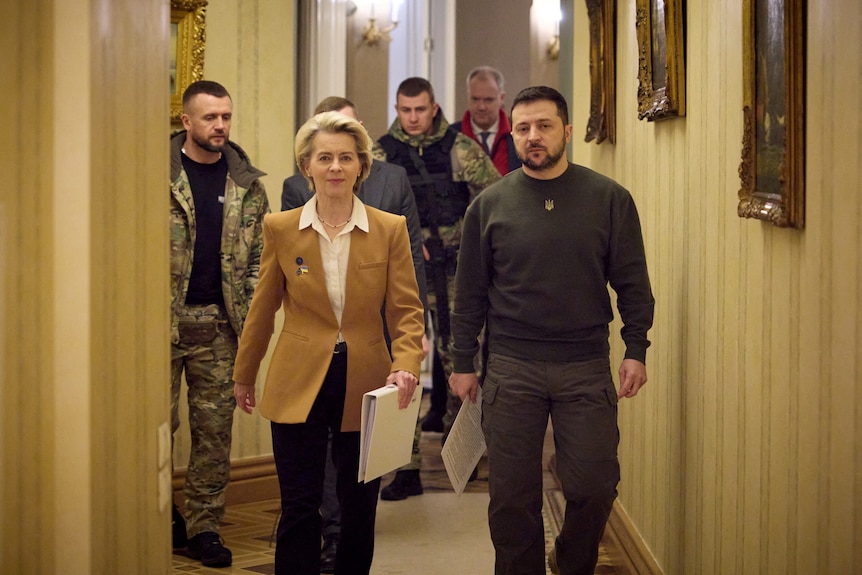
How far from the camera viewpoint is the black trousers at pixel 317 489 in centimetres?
345

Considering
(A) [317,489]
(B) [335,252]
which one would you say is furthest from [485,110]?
(A) [317,489]

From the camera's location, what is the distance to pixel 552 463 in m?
6.50

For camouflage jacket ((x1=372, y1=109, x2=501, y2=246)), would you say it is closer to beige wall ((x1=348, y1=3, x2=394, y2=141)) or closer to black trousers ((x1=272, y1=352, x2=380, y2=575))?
beige wall ((x1=348, y1=3, x2=394, y2=141))

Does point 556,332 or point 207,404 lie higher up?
point 556,332

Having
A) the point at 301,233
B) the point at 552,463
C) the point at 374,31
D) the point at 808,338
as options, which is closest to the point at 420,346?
the point at 301,233

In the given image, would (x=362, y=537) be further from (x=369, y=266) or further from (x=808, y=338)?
(x=808, y=338)

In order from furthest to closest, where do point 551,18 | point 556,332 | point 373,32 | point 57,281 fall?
point 551,18
point 373,32
point 556,332
point 57,281

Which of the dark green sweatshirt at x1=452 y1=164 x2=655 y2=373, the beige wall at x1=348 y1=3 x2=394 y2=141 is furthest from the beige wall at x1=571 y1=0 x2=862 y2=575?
the beige wall at x1=348 y1=3 x2=394 y2=141

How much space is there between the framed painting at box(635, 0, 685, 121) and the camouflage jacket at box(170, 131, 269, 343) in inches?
66.9

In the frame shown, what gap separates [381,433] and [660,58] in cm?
166

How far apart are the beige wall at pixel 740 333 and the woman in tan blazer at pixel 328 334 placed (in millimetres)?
934

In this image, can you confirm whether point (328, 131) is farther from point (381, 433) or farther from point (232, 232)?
point (232, 232)

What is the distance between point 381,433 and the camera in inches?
128

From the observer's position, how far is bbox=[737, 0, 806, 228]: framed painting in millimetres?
2393
